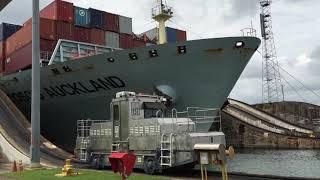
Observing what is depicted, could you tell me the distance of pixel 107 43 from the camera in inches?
1448

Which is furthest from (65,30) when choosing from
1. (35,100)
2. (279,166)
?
(279,166)

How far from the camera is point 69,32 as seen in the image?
3494 cm

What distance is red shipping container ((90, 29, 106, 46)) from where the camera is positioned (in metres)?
36.0

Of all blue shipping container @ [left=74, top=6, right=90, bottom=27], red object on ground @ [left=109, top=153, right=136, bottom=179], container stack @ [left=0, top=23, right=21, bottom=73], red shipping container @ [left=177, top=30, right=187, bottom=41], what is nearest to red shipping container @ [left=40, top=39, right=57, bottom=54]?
blue shipping container @ [left=74, top=6, right=90, bottom=27]

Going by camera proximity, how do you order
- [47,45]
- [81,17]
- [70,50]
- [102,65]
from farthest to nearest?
[81,17] < [70,50] < [47,45] < [102,65]

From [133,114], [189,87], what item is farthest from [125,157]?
[189,87]

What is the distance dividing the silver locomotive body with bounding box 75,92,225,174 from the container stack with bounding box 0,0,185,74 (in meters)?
14.8

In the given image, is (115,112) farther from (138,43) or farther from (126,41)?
(138,43)

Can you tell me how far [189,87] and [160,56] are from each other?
2506 mm

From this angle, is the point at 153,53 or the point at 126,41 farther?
the point at 126,41

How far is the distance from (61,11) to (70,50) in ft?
10.4

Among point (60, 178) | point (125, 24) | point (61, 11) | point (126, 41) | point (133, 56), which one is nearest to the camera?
point (60, 178)

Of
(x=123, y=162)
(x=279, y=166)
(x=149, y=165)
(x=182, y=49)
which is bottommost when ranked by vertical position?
(x=279, y=166)

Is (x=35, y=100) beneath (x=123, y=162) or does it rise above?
above
